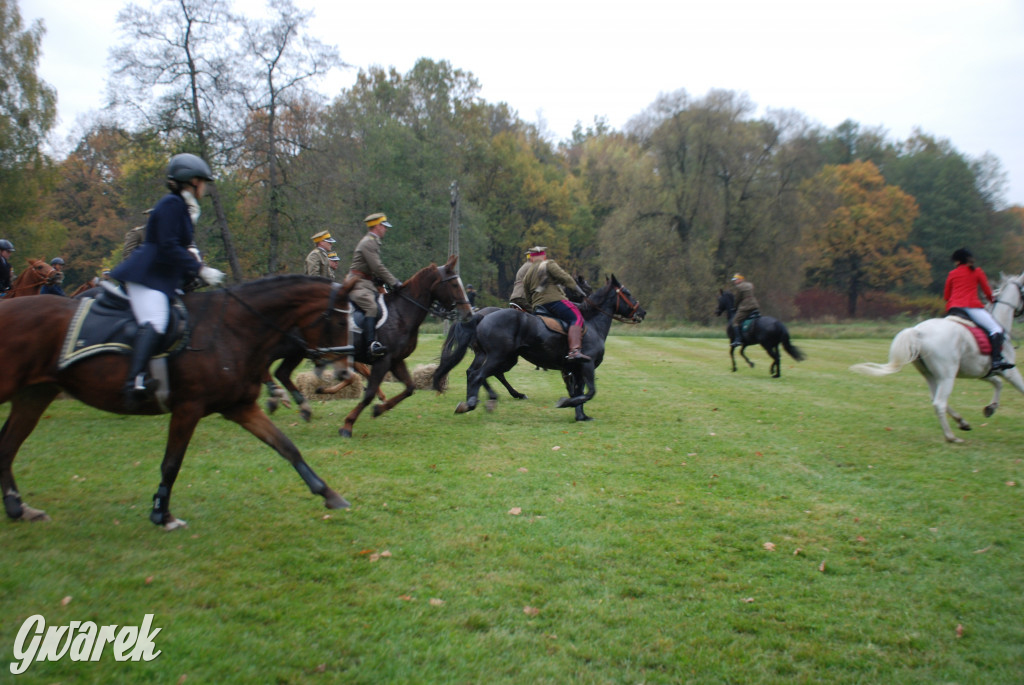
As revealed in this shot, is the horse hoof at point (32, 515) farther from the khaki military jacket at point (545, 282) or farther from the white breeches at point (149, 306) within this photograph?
the khaki military jacket at point (545, 282)

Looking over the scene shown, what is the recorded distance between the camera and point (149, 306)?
5.21m

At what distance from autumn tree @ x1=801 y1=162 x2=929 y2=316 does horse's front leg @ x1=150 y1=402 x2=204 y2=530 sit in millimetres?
58878

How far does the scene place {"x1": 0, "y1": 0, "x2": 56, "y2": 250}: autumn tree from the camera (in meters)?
31.2

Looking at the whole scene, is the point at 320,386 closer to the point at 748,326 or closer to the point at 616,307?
the point at 616,307

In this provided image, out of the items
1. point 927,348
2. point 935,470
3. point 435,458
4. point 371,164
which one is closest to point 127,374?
point 435,458

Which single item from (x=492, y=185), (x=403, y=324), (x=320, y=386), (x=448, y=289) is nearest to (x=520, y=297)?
→ (x=448, y=289)

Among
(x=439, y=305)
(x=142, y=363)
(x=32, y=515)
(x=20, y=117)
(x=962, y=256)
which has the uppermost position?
(x=20, y=117)

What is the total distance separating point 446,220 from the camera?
4959 centimetres

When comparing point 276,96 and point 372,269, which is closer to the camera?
point 372,269

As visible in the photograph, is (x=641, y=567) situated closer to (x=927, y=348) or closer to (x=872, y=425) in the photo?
(x=927, y=348)

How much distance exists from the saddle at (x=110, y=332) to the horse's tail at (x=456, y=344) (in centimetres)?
624

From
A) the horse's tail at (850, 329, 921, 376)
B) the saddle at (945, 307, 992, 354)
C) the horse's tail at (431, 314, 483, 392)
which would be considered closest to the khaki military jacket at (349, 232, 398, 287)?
the horse's tail at (431, 314, 483, 392)

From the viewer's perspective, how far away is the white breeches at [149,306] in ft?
16.9

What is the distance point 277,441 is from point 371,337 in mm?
3977
